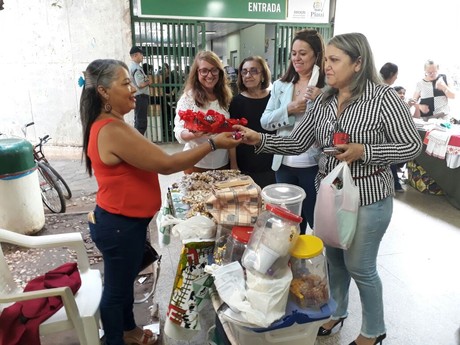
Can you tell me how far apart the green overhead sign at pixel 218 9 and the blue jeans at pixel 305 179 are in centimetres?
480

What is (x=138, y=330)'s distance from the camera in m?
1.95

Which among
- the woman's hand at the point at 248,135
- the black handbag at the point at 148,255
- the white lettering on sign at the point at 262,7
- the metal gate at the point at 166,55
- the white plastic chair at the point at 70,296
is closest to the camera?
the white plastic chair at the point at 70,296

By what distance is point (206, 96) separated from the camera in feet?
7.39

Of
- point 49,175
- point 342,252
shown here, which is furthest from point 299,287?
point 49,175

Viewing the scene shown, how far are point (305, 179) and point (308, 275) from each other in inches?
38.8

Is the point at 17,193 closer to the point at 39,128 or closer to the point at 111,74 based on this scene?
the point at 111,74

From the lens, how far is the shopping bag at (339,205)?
1.49 m

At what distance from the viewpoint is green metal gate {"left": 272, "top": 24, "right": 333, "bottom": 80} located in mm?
6637

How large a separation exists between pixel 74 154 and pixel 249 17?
3867 millimetres

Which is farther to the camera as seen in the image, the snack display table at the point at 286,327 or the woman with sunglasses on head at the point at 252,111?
the woman with sunglasses on head at the point at 252,111

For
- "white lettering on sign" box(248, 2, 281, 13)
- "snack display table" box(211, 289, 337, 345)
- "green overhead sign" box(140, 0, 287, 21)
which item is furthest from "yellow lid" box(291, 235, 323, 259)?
"white lettering on sign" box(248, 2, 281, 13)

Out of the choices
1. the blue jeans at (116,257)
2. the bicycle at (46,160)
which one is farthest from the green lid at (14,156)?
the blue jeans at (116,257)

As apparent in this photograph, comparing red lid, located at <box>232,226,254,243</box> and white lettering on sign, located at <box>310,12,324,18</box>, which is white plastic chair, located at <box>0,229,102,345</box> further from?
white lettering on sign, located at <box>310,12,324,18</box>

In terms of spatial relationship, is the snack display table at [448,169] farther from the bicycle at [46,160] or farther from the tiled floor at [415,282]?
the bicycle at [46,160]
